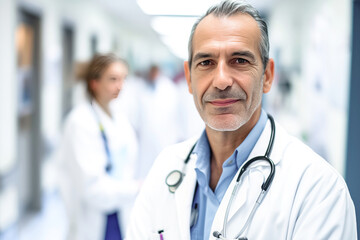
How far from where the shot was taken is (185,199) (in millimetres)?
1003

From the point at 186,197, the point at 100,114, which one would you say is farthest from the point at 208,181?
the point at 100,114

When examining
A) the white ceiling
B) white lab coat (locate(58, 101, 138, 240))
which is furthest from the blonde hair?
the white ceiling

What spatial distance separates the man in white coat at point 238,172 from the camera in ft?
2.67

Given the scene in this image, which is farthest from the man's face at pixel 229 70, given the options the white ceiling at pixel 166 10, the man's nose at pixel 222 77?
the white ceiling at pixel 166 10

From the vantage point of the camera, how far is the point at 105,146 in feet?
6.16

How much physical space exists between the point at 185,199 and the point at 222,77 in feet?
1.10

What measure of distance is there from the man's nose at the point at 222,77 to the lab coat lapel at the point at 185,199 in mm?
279

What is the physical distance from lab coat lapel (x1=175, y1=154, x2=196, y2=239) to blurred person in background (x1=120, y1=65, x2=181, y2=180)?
113 inches

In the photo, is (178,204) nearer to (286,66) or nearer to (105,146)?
(105,146)

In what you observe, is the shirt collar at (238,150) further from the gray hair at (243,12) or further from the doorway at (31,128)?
the doorway at (31,128)

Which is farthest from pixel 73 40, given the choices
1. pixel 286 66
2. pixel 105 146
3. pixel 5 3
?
pixel 105 146

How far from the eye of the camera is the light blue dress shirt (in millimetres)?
963

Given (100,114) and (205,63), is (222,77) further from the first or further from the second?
(100,114)

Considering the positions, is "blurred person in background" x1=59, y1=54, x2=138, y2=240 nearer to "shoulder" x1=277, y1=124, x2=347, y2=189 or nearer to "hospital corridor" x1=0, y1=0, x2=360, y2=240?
"hospital corridor" x1=0, y1=0, x2=360, y2=240
